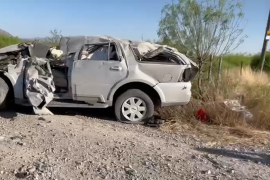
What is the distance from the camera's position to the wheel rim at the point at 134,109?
6.89m

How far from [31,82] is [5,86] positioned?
596 millimetres

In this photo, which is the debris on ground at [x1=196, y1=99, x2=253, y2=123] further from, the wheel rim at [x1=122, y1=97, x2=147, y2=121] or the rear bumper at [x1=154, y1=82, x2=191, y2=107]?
the wheel rim at [x1=122, y1=97, x2=147, y2=121]

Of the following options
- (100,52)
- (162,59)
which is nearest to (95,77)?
(100,52)

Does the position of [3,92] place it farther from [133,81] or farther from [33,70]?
[133,81]

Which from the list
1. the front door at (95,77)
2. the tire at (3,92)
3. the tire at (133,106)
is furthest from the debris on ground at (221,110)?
the tire at (3,92)

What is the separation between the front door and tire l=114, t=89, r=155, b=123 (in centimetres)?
31

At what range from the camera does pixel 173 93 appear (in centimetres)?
689

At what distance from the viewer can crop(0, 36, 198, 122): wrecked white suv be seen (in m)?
6.74

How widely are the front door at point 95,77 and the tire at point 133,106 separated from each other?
31 centimetres

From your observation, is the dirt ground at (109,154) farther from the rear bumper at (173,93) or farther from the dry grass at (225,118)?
the rear bumper at (173,93)

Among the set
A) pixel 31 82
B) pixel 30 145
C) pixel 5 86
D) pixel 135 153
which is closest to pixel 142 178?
pixel 135 153

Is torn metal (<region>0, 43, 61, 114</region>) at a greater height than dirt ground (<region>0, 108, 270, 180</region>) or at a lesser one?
greater

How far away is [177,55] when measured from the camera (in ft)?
22.9

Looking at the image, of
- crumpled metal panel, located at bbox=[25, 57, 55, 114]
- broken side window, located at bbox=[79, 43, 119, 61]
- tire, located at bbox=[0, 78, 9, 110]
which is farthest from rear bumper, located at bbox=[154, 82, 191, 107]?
tire, located at bbox=[0, 78, 9, 110]
